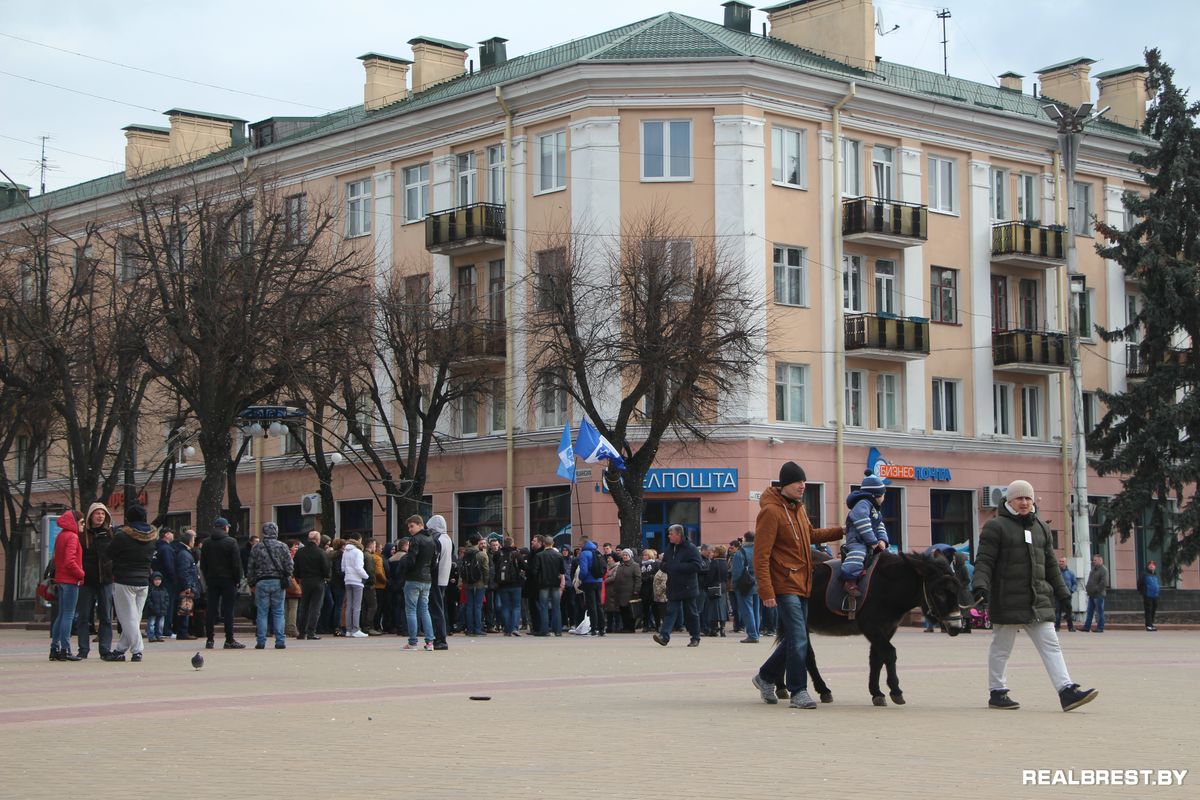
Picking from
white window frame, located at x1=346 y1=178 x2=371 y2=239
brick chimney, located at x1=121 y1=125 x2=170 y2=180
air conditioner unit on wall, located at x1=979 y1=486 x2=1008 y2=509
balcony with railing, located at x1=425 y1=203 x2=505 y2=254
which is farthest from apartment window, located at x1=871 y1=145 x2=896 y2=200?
brick chimney, located at x1=121 y1=125 x2=170 y2=180

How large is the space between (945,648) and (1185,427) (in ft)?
88.0

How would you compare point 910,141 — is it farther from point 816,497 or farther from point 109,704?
point 109,704

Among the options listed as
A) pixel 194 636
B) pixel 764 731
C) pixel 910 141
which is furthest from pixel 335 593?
pixel 910 141

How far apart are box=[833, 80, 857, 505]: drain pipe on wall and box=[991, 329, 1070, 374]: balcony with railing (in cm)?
601

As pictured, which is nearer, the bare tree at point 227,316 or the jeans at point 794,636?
the jeans at point 794,636

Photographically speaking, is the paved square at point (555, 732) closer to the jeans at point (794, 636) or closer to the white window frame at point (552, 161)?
the jeans at point (794, 636)

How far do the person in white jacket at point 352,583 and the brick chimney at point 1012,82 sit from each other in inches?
1486

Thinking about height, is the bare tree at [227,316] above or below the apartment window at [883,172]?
below

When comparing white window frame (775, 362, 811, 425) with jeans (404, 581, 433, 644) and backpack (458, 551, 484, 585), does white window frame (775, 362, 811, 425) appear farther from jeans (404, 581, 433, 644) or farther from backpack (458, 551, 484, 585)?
jeans (404, 581, 433, 644)

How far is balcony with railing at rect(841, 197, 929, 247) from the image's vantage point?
49.9 metres

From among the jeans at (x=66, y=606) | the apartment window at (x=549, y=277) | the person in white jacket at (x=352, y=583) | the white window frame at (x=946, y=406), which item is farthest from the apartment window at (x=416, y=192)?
the jeans at (x=66, y=606)

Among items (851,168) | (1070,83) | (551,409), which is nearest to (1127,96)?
(1070,83)

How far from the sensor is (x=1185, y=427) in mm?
50875

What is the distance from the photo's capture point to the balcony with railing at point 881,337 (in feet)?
164
